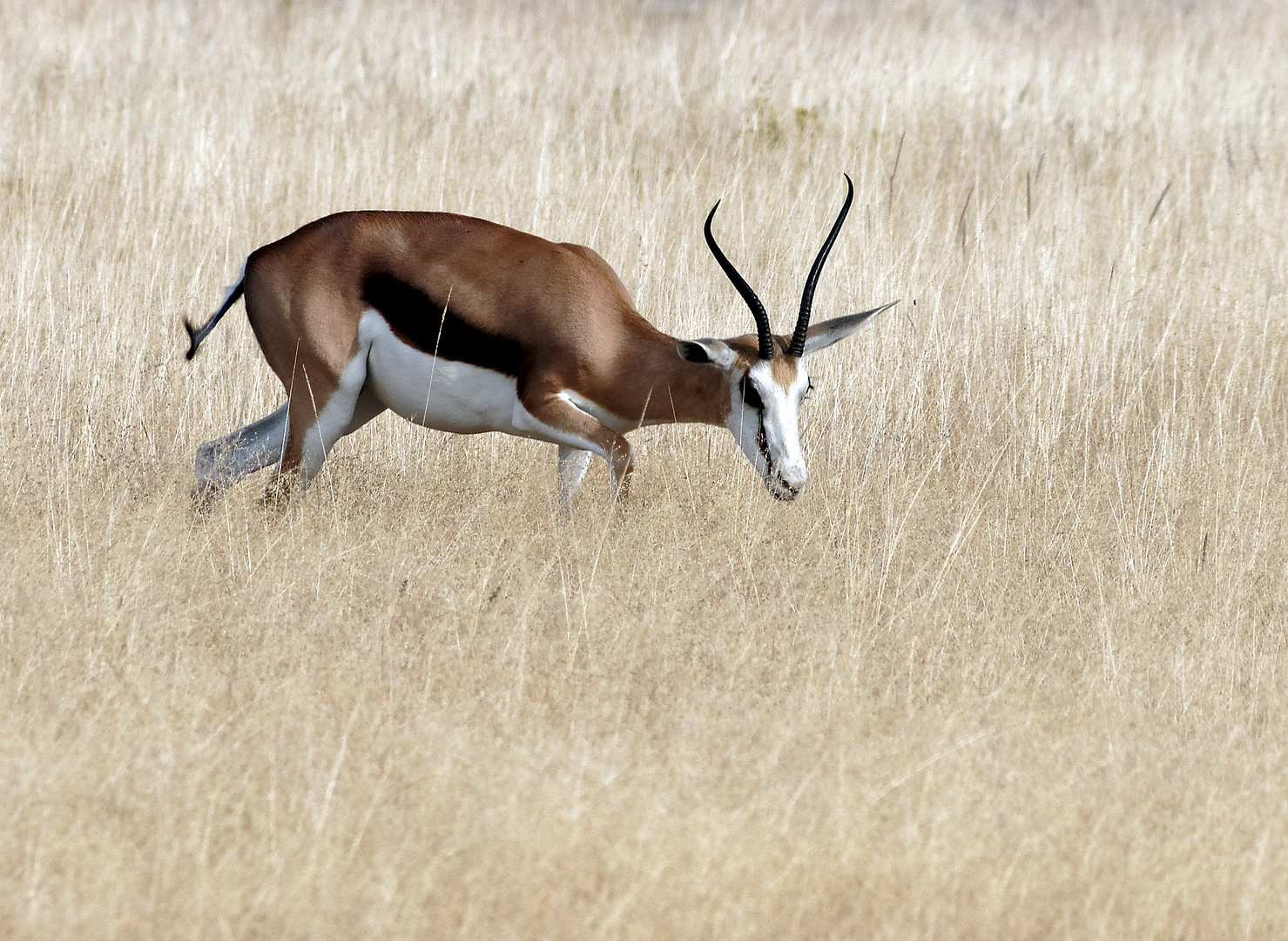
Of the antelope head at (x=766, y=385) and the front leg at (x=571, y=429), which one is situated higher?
the antelope head at (x=766, y=385)

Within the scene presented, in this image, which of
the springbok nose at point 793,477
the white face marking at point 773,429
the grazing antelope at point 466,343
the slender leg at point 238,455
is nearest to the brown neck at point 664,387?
the grazing antelope at point 466,343

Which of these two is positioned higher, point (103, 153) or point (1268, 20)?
point (1268, 20)

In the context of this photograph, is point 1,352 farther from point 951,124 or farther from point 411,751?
point 951,124

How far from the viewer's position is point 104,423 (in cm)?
668

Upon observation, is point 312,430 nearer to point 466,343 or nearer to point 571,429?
point 466,343

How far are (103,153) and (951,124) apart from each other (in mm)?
6337

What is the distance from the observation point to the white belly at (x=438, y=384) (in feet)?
19.2

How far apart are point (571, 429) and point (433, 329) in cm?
70

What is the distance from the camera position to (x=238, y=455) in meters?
6.19

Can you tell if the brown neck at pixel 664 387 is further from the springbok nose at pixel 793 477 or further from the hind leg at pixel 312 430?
the hind leg at pixel 312 430

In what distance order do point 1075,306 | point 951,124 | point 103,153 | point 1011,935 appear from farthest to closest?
1. point 951,124
2. point 103,153
3. point 1075,306
4. point 1011,935

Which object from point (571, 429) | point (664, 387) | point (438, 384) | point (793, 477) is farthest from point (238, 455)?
point (793, 477)

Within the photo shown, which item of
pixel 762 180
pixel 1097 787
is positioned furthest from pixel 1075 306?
pixel 1097 787

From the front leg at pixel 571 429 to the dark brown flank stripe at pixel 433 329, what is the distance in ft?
0.63
